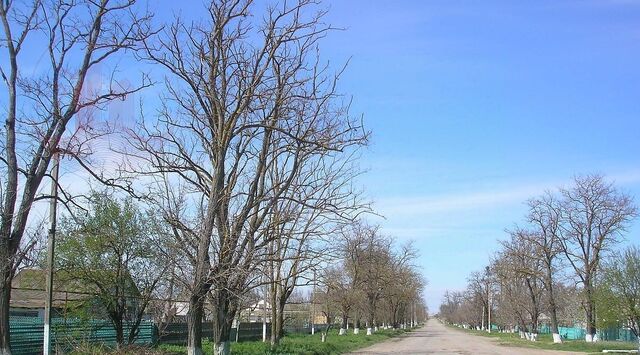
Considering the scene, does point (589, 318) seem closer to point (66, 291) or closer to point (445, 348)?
point (445, 348)

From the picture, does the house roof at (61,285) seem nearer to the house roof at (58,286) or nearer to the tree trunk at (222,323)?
the house roof at (58,286)

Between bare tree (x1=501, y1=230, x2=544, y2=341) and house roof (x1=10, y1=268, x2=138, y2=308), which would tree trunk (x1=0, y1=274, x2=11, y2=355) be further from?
bare tree (x1=501, y1=230, x2=544, y2=341)

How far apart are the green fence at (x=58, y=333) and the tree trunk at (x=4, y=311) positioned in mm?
3918

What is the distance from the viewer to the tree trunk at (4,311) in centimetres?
1480

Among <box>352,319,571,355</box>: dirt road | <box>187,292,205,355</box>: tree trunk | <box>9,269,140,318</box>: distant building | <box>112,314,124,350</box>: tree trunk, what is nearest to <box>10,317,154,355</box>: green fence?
<box>112,314,124,350</box>: tree trunk

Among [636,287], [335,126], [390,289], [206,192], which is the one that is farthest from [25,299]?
[390,289]

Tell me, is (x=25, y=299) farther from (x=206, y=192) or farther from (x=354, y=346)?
(x=354, y=346)

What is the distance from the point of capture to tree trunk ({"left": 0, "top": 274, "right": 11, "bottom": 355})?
14.8m

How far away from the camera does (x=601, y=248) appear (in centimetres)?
5122

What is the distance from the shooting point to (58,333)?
21.0 m

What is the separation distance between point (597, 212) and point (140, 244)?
40830mm

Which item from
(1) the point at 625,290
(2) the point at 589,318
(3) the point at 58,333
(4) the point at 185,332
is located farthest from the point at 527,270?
(3) the point at 58,333

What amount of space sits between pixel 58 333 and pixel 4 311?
20.6ft

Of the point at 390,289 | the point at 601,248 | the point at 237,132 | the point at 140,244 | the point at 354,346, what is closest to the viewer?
the point at 237,132
